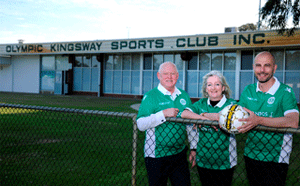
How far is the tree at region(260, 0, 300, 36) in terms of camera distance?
9.08 metres

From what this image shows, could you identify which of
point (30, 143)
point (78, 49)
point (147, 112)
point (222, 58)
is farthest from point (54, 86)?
point (147, 112)

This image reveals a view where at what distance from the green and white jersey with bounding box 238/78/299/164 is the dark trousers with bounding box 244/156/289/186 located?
0.15 ft

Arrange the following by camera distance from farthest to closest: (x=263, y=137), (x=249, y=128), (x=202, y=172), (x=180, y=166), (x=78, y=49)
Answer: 1. (x=78, y=49)
2. (x=180, y=166)
3. (x=202, y=172)
4. (x=263, y=137)
5. (x=249, y=128)

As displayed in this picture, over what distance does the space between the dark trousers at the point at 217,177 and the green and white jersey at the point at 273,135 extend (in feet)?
0.89

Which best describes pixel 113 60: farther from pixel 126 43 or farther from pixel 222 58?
pixel 222 58

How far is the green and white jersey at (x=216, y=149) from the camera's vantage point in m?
2.71

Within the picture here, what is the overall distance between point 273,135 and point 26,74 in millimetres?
31744

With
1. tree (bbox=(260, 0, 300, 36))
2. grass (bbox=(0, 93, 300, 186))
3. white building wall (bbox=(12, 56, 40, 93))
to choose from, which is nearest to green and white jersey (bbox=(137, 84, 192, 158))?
grass (bbox=(0, 93, 300, 186))

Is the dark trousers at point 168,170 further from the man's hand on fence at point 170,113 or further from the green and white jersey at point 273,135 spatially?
the green and white jersey at point 273,135

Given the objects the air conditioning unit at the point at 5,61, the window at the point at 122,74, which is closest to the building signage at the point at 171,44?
the window at the point at 122,74

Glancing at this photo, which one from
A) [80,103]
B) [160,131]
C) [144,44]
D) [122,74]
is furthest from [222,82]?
[122,74]

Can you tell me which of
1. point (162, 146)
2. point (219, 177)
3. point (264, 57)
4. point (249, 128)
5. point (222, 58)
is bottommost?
point (219, 177)

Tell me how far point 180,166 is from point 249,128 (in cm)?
104

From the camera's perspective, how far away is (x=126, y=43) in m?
23.9
